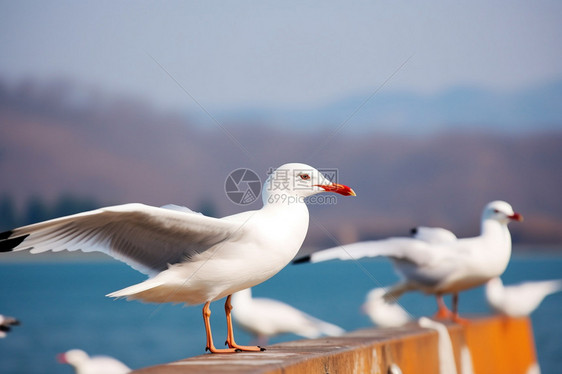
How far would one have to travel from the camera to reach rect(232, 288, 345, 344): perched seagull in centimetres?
764

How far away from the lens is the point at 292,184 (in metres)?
4.21

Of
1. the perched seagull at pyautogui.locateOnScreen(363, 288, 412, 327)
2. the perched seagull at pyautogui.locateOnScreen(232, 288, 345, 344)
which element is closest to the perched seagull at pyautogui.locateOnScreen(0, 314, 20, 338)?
the perched seagull at pyautogui.locateOnScreen(232, 288, 345, 344)

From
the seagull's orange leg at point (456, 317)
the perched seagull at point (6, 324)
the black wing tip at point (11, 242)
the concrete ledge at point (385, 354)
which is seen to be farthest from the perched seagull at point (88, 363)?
the black wing tip at point (11, 242)

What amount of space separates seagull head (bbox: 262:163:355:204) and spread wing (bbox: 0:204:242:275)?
0.38m

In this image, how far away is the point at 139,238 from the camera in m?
4.04

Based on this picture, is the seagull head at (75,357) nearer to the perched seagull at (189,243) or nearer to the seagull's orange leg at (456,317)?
the seagull's orange leg at (456,317)

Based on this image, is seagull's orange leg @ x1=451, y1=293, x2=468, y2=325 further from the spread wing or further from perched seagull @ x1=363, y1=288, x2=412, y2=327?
the spread wing

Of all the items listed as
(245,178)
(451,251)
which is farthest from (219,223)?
(451,251)

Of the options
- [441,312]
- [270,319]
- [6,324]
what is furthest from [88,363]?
[441,312]

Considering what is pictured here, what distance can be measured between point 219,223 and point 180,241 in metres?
0.32

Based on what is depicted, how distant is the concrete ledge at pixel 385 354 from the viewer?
3533 millimetres

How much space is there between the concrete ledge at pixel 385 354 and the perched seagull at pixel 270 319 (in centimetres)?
170

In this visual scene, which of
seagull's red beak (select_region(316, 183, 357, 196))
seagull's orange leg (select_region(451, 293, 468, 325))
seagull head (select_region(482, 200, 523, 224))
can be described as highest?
seagull head (select_region(482, 200, 523, 224))

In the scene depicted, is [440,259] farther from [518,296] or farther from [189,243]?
[189,243]
